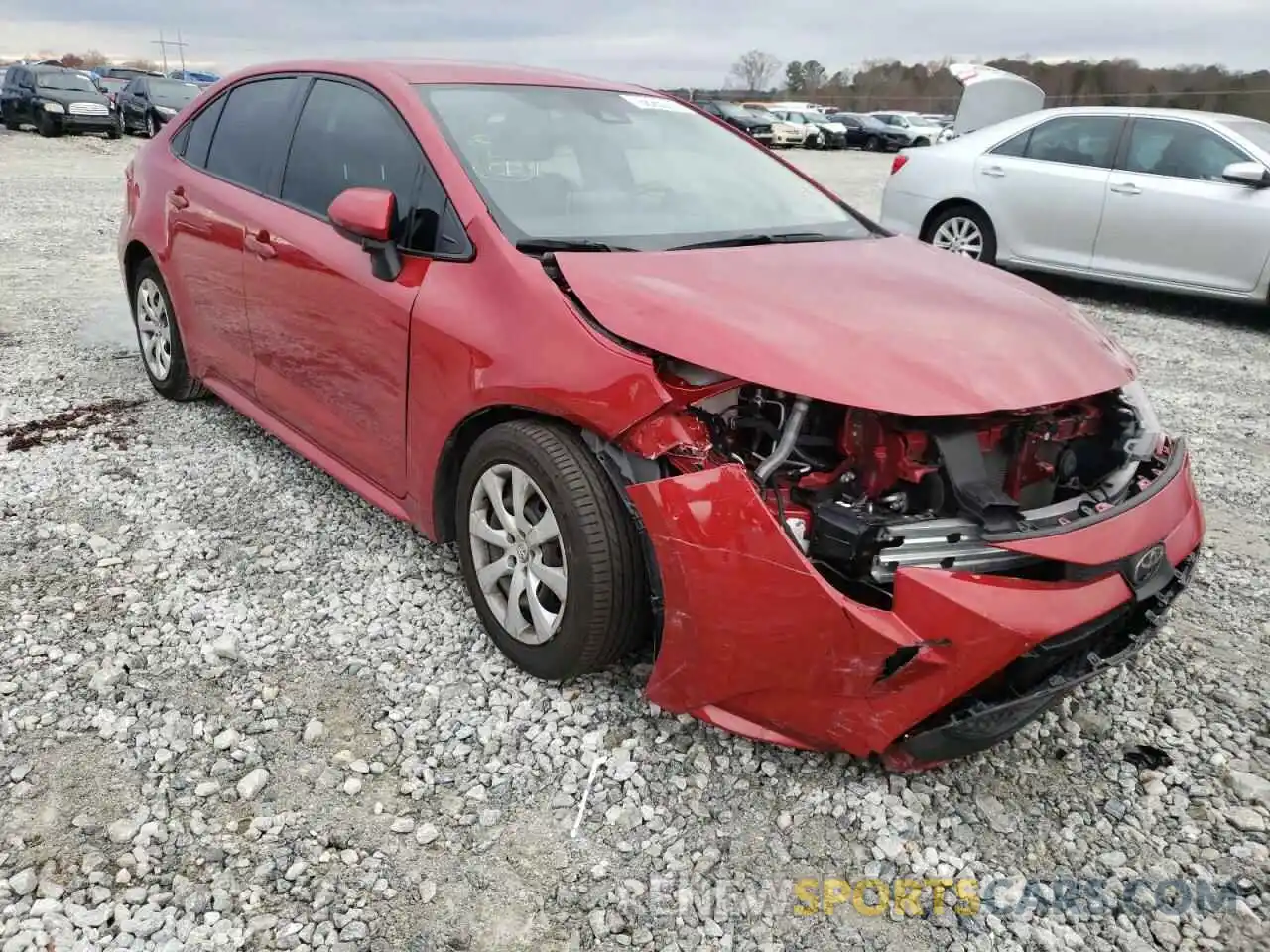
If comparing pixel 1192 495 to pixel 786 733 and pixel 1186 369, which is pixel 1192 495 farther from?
pixel 1186 369

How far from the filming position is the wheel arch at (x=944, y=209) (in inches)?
305

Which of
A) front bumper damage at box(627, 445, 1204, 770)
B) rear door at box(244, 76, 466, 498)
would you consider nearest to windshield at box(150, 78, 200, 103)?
rear door at box(244, 76, 466, 498)

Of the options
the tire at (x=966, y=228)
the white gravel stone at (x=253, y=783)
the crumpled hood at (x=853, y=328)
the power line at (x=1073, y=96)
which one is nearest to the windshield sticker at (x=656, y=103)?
the crumpled hood at (x=853, y=328)

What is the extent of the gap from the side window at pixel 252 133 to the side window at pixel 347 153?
0.17 meters

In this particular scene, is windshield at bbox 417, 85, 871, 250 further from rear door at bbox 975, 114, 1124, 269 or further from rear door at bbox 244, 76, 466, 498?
rear door at bbox 975, 114, 1124, 269

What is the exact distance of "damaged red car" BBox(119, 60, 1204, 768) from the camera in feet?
6.73

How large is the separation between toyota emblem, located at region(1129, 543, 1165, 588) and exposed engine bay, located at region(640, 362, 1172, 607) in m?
0.14

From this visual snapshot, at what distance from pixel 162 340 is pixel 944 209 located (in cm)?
610

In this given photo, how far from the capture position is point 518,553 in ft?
8.49

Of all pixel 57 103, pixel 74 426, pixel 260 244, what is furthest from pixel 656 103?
pixel 57 103

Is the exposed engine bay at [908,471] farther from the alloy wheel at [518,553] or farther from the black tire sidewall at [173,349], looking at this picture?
the black tire sidewall at [173,349]

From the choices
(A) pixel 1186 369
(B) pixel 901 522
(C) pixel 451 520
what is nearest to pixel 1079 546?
(B) pixel 901 522

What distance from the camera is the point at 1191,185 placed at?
6863 mm

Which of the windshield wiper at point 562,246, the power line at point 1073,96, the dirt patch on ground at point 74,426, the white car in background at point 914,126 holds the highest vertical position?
the power line at point 1073,96
